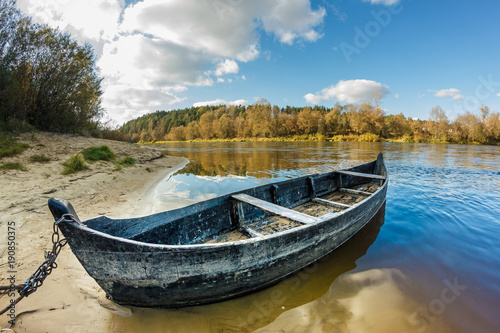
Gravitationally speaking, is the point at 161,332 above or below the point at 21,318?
below

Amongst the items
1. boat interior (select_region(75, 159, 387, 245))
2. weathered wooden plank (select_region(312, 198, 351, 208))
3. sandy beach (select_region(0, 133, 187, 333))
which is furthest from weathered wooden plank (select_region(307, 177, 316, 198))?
sandy beach (select_region(0, 133, 187, 333))

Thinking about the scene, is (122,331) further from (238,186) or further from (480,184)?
(480,184)

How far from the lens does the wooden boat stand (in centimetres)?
233

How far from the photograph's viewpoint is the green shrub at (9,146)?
7.62 m

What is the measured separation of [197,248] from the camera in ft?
7.91

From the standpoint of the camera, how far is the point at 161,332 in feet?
8.05

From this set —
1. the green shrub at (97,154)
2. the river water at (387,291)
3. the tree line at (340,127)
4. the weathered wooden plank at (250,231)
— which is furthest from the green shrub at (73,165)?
the tree line at (340,127)

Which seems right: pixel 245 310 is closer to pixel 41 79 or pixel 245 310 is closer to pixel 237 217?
pixel 237 217

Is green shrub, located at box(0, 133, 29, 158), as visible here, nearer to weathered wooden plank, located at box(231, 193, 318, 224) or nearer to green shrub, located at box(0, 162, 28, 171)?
green shrub, located at box(0, 162, 28, 171)

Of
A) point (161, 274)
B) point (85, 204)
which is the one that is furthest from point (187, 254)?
point (85, 204)

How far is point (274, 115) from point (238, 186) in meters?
60.9

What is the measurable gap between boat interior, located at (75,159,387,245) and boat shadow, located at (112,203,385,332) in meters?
0.97

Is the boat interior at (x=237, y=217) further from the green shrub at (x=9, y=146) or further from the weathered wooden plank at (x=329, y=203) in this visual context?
the green shrub at (x=9, y=146)

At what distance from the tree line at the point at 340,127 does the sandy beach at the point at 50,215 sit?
29.1m
